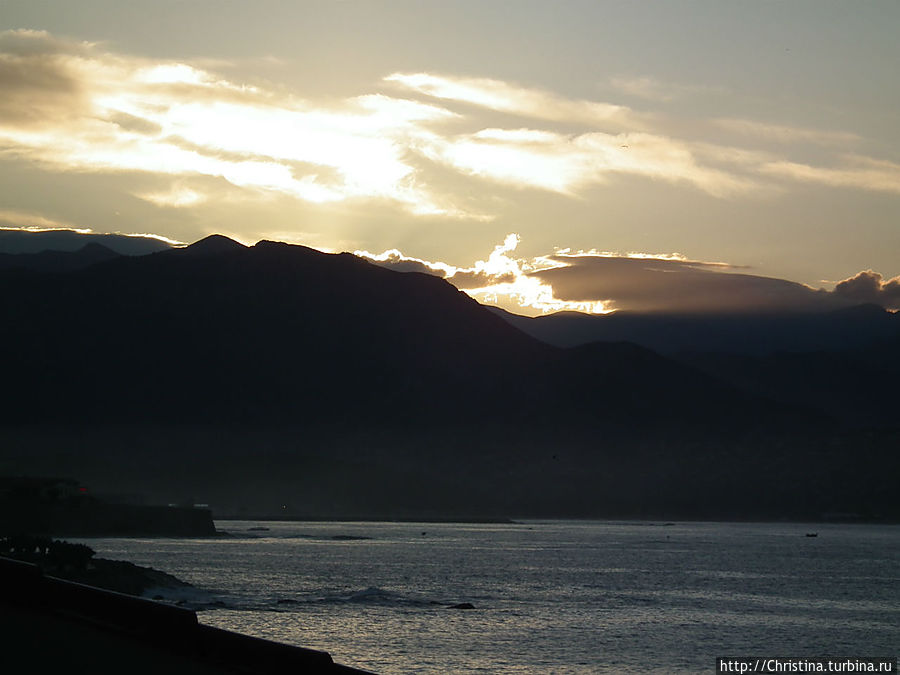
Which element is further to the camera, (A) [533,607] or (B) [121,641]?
(A) [533,607]

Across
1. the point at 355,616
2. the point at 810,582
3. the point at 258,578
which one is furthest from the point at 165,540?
the point at 355,616

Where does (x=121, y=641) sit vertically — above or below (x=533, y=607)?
above

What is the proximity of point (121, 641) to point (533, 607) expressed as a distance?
7207 cm

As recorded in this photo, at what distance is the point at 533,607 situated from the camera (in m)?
90.1

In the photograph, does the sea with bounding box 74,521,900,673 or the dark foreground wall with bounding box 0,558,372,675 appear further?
the sea with bounding box 74,521,900,673

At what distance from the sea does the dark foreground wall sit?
29896 millimetres

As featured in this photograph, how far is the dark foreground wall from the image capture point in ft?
59.8

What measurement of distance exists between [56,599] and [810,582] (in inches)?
4574

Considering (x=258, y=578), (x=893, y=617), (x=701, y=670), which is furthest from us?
(x=258, y=578)

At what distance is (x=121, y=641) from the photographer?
2116cm

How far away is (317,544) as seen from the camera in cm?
19738

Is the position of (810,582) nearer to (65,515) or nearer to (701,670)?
(701,670)

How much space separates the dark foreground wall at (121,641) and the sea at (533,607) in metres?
29.9

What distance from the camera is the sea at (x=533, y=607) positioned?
61594 millimetres
